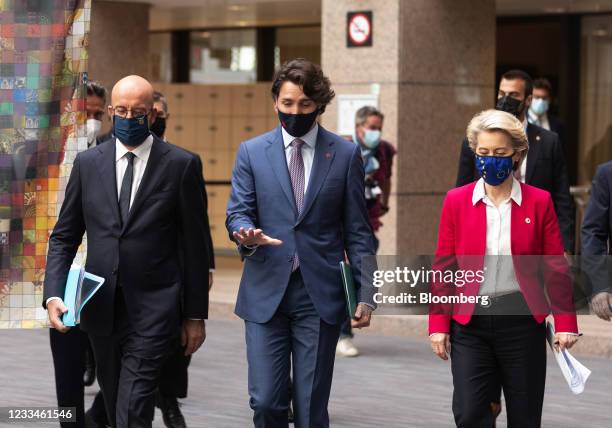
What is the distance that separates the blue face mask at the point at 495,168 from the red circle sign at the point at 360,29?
7.66 metres

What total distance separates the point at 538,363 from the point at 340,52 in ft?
26.5

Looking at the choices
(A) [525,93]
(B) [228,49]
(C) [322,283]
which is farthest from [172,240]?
(B) [228,49]

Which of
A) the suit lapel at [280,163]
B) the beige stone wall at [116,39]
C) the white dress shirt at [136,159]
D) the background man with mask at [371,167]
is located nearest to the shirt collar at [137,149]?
the white dress shirt at [136,159]

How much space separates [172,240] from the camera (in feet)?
19.6

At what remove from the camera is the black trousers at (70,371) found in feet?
22.5

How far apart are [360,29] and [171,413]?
6.31m

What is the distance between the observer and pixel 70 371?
6.89 m

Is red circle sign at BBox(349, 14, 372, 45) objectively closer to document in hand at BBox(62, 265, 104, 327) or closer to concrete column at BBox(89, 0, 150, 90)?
concrete column at BBox(89, 0, 150, 90)

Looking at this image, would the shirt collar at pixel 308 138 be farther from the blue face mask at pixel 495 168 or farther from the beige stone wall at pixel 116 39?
the beige stone wall at pixel 116 39

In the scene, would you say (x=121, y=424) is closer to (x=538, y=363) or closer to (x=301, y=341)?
(x=301, y=341)

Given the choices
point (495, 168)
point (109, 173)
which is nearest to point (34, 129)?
point (109, 173)

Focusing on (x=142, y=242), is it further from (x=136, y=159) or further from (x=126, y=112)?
(x=126, y=112)

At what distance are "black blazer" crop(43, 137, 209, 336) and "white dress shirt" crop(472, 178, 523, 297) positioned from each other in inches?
49.8

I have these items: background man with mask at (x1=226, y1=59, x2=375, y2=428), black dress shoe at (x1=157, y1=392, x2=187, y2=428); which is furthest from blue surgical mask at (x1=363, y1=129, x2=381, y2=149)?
background man with mask at (x1=226, y1=59, x2=375, y2=428)
